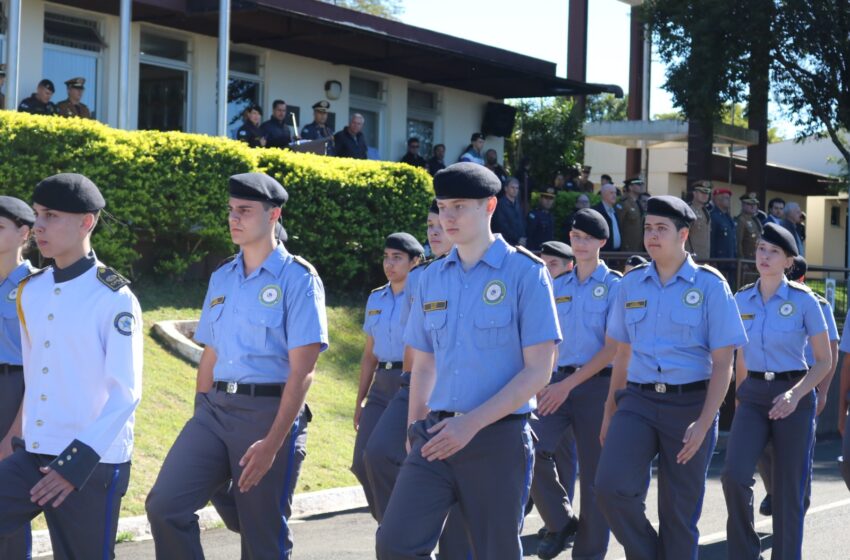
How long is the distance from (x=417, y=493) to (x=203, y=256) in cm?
1043

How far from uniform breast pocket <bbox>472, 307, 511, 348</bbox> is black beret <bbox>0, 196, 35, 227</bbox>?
2683 mm

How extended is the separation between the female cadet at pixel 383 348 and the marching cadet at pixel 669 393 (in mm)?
1939

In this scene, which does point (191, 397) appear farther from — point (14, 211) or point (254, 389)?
point (254, 389)

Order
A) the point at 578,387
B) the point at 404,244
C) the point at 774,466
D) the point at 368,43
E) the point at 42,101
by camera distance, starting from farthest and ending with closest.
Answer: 1. the point at 368,43
2. the point at 42,101
3. the point at 404,244
4. the point at 578,387
5. the point at 774,466

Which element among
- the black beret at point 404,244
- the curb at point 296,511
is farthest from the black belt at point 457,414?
the curb at point 296,511

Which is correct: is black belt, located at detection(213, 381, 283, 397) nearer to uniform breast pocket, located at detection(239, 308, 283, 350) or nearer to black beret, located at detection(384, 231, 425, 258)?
uniform breast pocket, located at detection(239, 308, 283, 350)

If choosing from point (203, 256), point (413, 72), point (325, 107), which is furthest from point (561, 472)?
point (413, 72)

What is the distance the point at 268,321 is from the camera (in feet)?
19.5

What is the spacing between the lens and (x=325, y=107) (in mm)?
19250

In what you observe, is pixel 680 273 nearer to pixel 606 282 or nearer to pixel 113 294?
pixel 606 282

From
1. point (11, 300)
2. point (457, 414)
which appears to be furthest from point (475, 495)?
point (11, 300)

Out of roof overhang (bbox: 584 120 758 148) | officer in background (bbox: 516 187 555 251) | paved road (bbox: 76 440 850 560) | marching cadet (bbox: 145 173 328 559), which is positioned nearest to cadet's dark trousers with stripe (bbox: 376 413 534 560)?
marching cadet (bbox: 145 173 328 559)

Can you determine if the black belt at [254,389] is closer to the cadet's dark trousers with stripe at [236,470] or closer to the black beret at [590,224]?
the cadet's dark trousers with stripe at [236,470]

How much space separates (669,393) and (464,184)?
2335 mm
